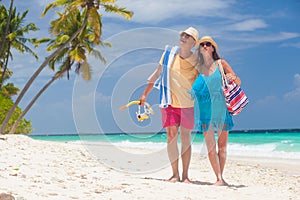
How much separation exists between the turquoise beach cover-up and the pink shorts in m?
0.08

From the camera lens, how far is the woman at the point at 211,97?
5.78 metres

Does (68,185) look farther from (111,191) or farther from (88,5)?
(88,5)

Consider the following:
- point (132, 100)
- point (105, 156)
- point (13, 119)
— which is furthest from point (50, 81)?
point (132, 100)

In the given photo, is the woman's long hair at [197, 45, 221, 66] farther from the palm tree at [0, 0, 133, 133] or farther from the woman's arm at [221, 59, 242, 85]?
the palm tree at [0, 0, 133, 133]

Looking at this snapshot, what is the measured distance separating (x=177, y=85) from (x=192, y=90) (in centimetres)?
21

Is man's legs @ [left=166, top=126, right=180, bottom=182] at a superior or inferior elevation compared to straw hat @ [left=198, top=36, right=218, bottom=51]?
inferior

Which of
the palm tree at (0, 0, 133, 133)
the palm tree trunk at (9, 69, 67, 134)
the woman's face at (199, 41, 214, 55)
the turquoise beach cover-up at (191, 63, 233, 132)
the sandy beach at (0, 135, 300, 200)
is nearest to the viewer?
the sandy beach at (0, 135, 300, 200)

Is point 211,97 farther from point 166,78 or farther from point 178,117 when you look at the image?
point 166,78

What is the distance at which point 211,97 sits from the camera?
579 centimetres

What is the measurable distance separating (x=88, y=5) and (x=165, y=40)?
48.6 feet

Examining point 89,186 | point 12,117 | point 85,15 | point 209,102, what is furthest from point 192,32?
point 12,117

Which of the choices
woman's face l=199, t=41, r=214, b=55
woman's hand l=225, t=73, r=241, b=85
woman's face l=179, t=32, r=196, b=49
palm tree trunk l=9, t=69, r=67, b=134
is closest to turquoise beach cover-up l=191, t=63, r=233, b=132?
woman's hand l=225, t=73, r=241, b=85

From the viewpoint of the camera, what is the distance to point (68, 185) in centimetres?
511

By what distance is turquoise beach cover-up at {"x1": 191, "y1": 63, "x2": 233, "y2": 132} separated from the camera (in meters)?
5.76
